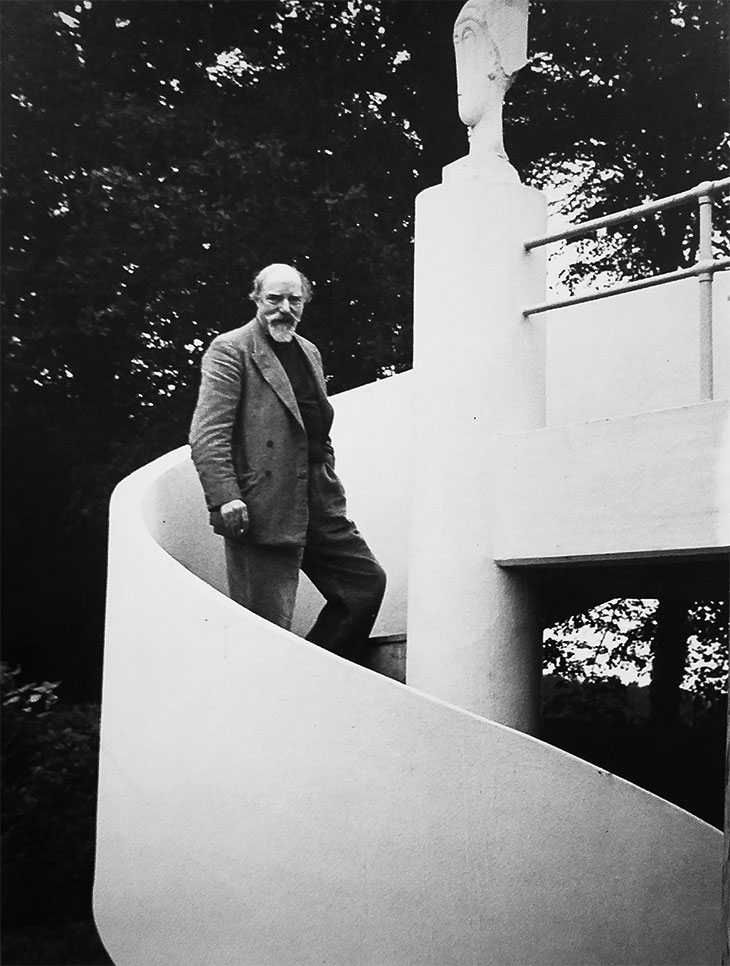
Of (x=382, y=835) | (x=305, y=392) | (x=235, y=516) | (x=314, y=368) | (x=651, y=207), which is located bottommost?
(x=382, y=835)

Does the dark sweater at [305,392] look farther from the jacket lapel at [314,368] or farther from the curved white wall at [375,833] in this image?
the curved white wall at [375,833]

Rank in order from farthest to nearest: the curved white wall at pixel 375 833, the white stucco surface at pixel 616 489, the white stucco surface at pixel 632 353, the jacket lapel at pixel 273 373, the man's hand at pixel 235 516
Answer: the white stucco surface at pixel 632 353
the jacket lapel at pixel 273 373
the man's hand at pixel 235 516
the white stucco surface at pixel 616 489
the curved white wall at pixel 375 833

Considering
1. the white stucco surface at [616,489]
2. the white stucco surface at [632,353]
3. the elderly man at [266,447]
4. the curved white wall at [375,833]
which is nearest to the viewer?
the curved white wall at [375,833]

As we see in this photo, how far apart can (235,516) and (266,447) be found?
35 centimetres

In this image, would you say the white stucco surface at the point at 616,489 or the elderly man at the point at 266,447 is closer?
the white stucco surface at the point at 616,489

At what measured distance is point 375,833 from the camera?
4805 millimetres

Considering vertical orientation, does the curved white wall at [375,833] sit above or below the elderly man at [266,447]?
below

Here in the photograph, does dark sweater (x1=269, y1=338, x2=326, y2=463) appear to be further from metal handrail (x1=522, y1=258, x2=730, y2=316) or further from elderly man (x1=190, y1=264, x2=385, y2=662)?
metal handrail (x1=522, y1=258, x2=730, y2=316)

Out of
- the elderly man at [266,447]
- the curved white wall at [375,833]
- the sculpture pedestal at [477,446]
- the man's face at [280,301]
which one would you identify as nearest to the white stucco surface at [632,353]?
the sculpture pedestal at [477,446]

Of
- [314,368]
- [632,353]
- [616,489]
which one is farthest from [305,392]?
[632,353]

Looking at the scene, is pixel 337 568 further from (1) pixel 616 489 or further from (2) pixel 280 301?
(1) pixel 616 489

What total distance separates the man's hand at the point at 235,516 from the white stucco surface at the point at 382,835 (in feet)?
1.07

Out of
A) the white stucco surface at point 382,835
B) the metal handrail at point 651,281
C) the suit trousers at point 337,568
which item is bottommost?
the white stucco surface at point 382,835

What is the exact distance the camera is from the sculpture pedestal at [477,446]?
5.64m
